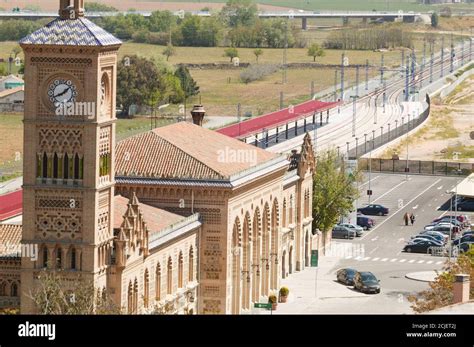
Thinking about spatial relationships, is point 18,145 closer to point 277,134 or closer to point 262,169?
point 277,134

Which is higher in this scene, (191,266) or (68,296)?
(68,296)

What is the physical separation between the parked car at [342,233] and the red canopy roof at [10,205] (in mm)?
20888

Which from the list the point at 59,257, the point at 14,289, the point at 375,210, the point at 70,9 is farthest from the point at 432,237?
the point at 70,9

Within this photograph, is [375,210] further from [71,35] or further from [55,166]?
[71,35]

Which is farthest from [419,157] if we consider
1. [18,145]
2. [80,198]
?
[80,198]

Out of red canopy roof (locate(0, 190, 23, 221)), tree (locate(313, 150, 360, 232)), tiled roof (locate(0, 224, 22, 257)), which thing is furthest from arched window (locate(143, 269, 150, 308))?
tree (locate(313, 150, 360, 232))

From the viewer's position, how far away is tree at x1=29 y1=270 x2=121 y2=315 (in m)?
70.0

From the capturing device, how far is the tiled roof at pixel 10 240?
75.9 m

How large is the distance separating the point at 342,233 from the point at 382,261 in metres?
10.0

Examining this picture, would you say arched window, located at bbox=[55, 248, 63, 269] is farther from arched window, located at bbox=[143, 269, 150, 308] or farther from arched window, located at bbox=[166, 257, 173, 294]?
arched window, located at bbox=[166, 257, 173, 294]

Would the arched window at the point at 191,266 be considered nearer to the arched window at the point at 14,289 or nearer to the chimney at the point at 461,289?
the arched window at the point at 14,289

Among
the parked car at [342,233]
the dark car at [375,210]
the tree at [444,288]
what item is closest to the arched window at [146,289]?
the tree at [444,288]

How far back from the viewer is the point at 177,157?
8838 centimetres

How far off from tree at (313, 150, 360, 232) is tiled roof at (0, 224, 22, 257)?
37.0 meters
